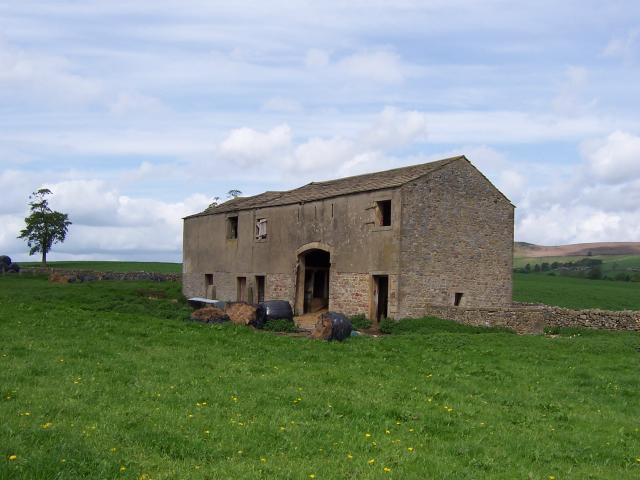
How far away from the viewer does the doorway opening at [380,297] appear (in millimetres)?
30422

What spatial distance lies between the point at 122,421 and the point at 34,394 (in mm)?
2268

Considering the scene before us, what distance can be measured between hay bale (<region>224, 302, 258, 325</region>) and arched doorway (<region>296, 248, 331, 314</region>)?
383 inches

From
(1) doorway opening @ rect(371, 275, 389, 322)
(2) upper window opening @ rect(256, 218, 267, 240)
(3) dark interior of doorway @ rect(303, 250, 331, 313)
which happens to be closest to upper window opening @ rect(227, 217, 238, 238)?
(2) upper window opening @ rect(256, 218, 267, 240)

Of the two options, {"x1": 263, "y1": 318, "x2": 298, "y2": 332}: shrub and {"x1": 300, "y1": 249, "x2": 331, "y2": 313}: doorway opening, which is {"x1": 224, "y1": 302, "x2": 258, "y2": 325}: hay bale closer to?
{"x1": 263, "y1": 318, "x2": 298, "y2": 332}: shrub

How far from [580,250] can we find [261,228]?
96789 mm

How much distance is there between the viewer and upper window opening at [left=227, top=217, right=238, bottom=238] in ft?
140

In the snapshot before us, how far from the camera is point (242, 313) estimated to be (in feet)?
82.1

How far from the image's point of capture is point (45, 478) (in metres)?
6.94

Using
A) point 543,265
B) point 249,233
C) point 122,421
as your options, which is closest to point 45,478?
point 122,421

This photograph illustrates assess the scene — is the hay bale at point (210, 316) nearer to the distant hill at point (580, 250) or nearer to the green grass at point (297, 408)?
the green grass at point (297, 408)

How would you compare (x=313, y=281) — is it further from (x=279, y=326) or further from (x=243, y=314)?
A: (x=243, y=314)

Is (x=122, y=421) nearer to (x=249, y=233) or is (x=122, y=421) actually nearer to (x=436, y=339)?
(x=436, y=339)

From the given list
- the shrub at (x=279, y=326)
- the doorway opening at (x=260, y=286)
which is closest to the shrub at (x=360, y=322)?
the shrub at (x=279, y=326)

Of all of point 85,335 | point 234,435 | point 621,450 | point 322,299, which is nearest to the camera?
point 234,435
